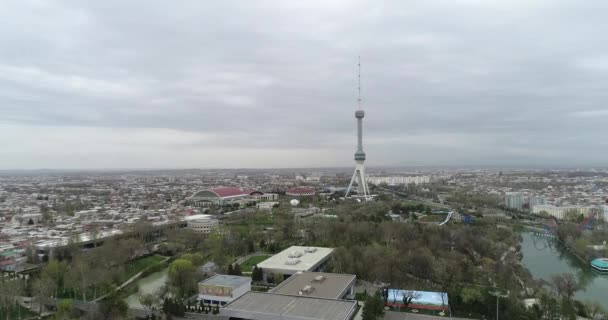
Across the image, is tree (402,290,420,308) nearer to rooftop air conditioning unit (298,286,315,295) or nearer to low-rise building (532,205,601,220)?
rooftop air conditioning unit (298,286,315,295)

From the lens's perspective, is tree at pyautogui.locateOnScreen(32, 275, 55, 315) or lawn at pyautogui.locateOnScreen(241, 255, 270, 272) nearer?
tree at pyautogui.locateOnScreen(32, 275, 55, 315)

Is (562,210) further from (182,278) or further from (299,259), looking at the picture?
(182,278)

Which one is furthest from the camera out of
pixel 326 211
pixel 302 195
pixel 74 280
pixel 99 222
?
pixel 302 195

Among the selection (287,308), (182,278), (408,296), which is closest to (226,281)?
(182,278)

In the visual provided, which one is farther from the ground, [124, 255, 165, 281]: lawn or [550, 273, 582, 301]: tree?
[550, 273, 582, 301]: tree

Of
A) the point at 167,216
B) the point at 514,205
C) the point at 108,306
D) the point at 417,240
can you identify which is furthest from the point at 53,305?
the point at 514,205

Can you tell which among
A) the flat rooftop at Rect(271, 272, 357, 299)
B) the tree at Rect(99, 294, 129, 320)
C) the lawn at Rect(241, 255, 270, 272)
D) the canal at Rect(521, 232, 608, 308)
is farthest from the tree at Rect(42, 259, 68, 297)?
the canal at Rect(521, 232, 608, 308)

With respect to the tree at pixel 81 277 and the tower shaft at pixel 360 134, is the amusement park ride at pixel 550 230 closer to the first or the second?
the tower shaft at pixel 360 134

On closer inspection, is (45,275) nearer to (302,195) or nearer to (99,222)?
(99,222)

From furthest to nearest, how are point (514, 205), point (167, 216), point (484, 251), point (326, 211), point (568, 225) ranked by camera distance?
point (514, 205) → point (326, 211) → point (167, 216) → point (568, 225) → point (484, 251)
